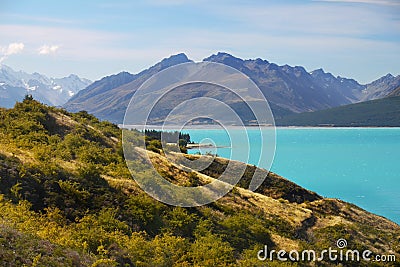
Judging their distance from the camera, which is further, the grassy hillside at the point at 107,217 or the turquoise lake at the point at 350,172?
the turquoise lake at the point at 350,172

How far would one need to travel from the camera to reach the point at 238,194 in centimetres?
3256

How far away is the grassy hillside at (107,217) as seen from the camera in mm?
16016

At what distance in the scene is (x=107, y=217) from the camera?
1986 cm

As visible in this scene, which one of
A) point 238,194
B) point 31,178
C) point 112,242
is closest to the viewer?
point 112,242

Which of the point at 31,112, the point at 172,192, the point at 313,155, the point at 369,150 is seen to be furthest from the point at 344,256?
the point at 369,150

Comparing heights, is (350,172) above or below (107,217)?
below

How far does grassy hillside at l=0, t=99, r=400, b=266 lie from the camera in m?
16.0

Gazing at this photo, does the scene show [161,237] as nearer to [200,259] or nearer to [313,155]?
[200,259]

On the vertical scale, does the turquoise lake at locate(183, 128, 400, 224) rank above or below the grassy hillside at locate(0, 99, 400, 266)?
below

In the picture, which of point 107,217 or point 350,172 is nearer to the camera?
point 107,217

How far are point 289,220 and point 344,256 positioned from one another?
512 centimetres

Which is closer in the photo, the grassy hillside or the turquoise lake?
the grassy hillside

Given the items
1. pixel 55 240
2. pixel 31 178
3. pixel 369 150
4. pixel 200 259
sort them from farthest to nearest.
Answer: pixel 369 150
pixel 31 178
pixel 200 259
pixel 55 240

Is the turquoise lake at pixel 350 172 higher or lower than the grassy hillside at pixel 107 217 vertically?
lower
